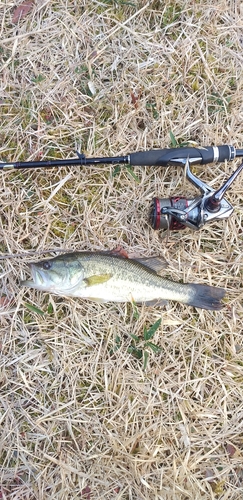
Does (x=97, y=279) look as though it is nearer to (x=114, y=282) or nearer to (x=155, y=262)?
(x=114, y=282)

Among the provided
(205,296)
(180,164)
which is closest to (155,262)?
(205,296)

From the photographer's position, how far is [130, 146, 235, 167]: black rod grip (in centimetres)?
318

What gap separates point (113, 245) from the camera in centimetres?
337

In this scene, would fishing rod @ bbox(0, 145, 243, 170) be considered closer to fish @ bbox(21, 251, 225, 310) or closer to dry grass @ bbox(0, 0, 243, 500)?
dry grass @ bbox(0, 0, 243, 500)

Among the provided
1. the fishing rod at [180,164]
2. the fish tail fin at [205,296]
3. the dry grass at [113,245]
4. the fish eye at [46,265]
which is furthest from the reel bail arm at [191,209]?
the fish eye at [46,265]

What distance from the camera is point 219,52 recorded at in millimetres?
3570

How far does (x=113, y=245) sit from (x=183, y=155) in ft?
2.90

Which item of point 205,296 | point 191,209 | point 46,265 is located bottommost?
point 205,296

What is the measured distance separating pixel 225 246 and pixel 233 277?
26 cm

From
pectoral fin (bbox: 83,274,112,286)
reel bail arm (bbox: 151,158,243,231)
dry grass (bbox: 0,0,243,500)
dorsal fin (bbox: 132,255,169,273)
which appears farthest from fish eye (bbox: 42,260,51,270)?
reel bail arm (bbox: 151,158,243,231)

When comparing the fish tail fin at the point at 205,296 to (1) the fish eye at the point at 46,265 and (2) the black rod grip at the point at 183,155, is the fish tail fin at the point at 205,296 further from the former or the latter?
(1) the fish eye at the point at 46,265


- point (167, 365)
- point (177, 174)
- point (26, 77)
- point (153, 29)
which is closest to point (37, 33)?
point (26, 77)

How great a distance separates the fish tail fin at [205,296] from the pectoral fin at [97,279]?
0.68m

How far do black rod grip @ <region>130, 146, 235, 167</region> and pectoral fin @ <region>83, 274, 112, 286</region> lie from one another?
0.90m
